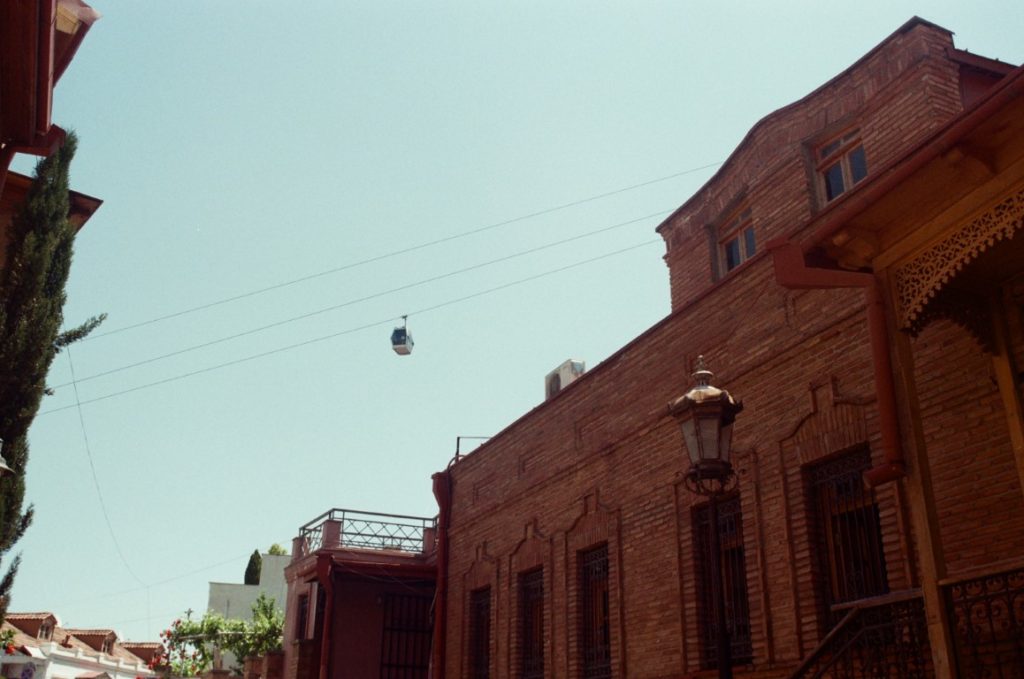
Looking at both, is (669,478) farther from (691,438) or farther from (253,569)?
(253,569)

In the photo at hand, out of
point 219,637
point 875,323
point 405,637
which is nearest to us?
point 875,323

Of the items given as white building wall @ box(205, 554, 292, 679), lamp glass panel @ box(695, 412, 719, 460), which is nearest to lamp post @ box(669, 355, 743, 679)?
lamp glass panel @ box(695, 412, 719, 460)

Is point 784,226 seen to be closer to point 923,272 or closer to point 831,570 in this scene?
point 831,570

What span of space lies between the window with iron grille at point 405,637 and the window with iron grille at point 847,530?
1215cm

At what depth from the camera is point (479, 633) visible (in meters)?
15.4

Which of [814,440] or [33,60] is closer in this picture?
[33,60]

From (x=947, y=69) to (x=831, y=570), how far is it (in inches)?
208

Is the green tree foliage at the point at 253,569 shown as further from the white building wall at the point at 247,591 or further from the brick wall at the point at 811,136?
the brick wall at the point at 811,136

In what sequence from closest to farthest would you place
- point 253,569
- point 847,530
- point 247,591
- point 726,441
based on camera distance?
1. point 726,441
2. point 847,530
3. point 247,591
4. point 253,569

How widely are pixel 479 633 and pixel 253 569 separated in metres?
40.5

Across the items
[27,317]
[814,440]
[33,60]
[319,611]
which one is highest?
[27,317]

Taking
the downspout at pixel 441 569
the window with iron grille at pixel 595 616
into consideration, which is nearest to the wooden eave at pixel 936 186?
the window with iron grille at pixel 595 616

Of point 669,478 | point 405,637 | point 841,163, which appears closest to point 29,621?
point 405,637

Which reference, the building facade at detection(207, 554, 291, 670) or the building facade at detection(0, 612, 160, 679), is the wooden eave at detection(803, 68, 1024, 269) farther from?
the building facade at detection(207, 554, 291, 670)
